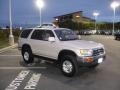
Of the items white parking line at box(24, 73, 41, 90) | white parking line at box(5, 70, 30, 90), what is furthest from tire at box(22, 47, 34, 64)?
white parking line at box(24, 73, 41, 90)

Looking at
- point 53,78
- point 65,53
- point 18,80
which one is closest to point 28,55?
point 65,53

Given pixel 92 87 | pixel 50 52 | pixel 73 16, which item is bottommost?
pixel 92 87

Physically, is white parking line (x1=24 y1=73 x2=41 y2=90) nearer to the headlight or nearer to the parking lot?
the parking lot

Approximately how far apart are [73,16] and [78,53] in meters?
108

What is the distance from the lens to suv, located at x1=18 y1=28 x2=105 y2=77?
10.1 metres

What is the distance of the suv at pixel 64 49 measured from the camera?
10094 mm

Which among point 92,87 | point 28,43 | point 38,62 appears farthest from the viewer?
point 38,62

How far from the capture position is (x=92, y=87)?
8.74m

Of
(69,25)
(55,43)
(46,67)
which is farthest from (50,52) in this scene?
(69,25)

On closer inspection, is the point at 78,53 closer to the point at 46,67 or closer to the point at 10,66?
the point at 46,67

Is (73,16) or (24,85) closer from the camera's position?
(24,85)

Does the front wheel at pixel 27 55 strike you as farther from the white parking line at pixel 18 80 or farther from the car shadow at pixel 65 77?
the white parking line at pixel 18 80

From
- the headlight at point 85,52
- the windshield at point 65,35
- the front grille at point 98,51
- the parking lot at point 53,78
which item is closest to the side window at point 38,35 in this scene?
the windshield at point 65,35

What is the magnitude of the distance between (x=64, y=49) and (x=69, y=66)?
742 millimetres
